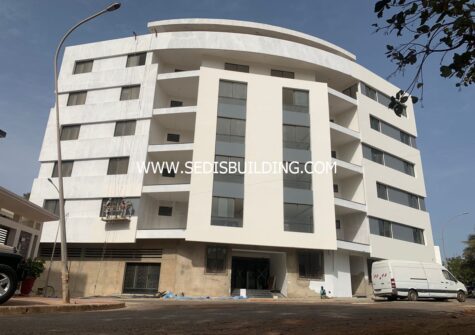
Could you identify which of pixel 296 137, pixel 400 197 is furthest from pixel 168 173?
pixel 400 197

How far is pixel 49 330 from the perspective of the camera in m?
6.45

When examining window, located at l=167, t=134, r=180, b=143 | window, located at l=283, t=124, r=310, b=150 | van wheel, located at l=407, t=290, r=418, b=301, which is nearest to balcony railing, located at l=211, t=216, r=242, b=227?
window, located at l=283, t=124, r=310, b=150

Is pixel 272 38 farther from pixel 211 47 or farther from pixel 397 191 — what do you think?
pixel 397 191

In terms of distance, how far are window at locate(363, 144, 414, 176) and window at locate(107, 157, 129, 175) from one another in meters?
20.0

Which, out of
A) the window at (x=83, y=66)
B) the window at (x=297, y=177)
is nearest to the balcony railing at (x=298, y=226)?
the window at (x=297, y=177)

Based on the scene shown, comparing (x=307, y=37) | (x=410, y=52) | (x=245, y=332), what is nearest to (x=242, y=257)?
(x=307, y=37)

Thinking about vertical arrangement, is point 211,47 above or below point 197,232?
above

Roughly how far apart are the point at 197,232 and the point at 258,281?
24.7ft

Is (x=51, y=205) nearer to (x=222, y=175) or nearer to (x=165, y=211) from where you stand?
(x=165, y=211)

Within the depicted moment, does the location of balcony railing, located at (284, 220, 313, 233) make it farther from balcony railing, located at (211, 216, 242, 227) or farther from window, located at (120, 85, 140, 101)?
window, located at (120, 85, 140, 101)

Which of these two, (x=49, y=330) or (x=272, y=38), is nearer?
(x=49, y=330)

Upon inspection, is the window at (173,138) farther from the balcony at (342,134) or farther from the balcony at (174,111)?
the balcony at (342,134)

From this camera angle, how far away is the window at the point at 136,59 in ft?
105

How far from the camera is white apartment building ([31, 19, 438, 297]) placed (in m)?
26.6
